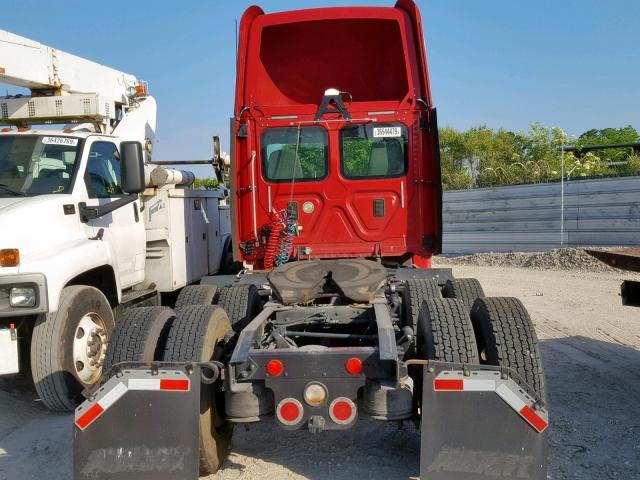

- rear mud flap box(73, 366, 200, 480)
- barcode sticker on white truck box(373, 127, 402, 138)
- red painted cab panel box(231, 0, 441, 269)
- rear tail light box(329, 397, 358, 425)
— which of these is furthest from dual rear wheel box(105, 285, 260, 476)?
barcode sticker on white truck box(373, 127, 402, 138)

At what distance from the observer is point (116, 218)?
20.4ft

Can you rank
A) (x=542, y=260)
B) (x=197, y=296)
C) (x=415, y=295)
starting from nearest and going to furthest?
(x=415, y=295) < (x=197, y=296) < (x=542, y=260)

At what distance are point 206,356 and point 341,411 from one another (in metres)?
0.90

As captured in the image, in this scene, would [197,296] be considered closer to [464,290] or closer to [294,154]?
[294,154]

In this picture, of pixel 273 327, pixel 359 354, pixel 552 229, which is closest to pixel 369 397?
pixel 359 354

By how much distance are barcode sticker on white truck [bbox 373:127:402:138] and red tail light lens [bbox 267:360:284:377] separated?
360 centimetres

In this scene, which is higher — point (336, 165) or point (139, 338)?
point (336, 165)

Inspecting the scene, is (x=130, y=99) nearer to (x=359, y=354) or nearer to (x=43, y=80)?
(x=43, y=80)

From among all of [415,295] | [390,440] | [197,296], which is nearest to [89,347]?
[197,296]

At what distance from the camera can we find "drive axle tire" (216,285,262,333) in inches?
193

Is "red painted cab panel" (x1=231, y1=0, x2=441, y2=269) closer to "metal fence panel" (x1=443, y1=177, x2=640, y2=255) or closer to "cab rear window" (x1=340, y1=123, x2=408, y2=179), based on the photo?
"cab rear window" (x1=340, y1=123, x2=408, y2=179)

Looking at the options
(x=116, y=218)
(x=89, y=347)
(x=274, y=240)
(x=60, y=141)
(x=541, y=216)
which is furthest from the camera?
(x=541, y=216)

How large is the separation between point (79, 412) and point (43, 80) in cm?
474

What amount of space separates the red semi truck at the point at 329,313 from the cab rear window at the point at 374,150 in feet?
0.05
